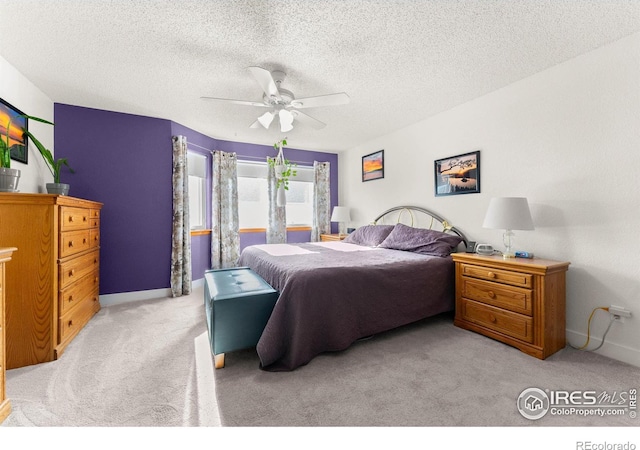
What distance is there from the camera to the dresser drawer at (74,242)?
2.31 metres

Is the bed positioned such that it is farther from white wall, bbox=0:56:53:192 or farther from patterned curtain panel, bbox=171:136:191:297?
white wall, bbox=0:56:53:192

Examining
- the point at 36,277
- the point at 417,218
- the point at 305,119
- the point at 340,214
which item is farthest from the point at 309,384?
the point at 340,214

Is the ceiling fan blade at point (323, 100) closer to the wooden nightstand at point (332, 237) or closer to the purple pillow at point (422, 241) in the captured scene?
the purple pillow at point (422, 241)

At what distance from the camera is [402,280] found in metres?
2.58

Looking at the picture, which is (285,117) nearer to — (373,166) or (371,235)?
(371,235)

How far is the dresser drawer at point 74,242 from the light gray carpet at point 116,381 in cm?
81

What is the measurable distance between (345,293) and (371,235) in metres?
1.97

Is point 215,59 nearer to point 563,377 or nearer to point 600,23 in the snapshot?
point 600,23

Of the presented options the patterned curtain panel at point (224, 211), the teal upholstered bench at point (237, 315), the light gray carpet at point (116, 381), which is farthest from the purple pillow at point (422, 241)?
the patterned curtain panel at point (224, 211)

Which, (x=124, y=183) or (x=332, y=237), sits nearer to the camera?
(x=124, y=183)

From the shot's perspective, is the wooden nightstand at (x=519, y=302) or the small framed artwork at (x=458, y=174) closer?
the wooden nightstand at (x=519, y=302)

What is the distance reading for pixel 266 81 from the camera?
7.22 ft
